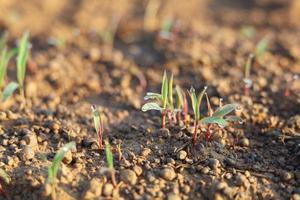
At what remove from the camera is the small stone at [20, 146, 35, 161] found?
6.30ft

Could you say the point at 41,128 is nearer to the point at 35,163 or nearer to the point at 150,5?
the point at 35,163

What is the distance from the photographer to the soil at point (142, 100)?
6.06ft

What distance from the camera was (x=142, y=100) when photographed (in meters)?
2.58

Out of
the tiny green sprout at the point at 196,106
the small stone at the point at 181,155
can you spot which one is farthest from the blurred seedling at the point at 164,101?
the small stone at the point at 181,155

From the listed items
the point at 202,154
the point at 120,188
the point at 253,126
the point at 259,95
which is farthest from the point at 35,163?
the point at 259,95

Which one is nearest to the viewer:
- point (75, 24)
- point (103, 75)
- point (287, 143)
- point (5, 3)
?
point (287, 143)

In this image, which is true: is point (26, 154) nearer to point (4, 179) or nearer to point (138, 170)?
point (4, 179)

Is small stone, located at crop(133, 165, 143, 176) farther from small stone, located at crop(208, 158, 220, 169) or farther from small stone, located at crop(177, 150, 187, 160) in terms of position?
small stone, located at crop(208, 158, 220, 169)

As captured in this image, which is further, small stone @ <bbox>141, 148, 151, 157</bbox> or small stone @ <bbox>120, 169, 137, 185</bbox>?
small stone @ <bbox>141, 148, 151, 157</bbox>

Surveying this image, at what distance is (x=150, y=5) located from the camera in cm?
367

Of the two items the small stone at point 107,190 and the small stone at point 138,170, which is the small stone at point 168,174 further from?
Result: the small stone at point 107,190

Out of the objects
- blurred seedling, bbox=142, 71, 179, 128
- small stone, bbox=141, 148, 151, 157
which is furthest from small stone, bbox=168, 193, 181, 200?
blurred seedling, bbox=142, 71, 179, 128

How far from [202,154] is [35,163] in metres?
0.77

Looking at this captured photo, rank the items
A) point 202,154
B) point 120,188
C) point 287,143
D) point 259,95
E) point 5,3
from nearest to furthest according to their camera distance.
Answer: point 120,188, point 202,154, point 287,143, point 259,95, point 5,3
